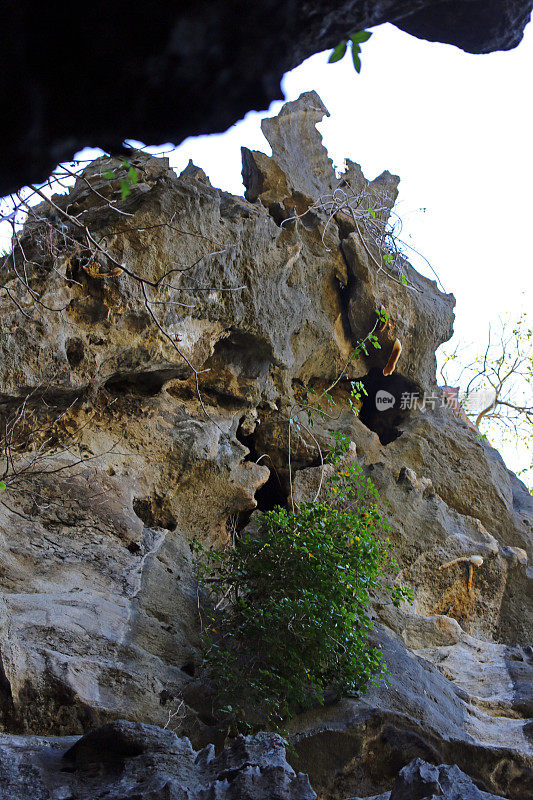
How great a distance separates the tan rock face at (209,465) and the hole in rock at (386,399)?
0.15ft

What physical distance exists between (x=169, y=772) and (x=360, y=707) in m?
2.17

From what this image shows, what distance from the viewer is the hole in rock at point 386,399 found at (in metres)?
9.92

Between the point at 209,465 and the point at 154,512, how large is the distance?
27.6 inches

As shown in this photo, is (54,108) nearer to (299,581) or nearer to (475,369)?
(299,581)

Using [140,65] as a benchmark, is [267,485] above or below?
above

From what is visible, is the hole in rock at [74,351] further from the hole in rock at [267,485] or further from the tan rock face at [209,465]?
the hole in rock at [267,485]

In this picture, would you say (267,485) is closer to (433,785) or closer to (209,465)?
(209,465)

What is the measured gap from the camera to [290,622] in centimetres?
496

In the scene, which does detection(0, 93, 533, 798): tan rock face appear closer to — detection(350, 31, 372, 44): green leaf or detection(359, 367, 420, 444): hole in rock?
detection(359, 367, 420, 444): hole in rock

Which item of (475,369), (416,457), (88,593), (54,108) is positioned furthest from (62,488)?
(475,369)

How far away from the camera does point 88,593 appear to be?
4863 mm

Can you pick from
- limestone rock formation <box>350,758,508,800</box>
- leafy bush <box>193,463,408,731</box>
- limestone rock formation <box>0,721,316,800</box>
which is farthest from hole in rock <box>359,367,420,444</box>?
limestone rock formation <box>0,721,316,800</box>

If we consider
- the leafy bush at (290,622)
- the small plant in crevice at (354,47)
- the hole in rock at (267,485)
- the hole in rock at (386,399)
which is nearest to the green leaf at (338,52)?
the small plant in crevice at (354,47)

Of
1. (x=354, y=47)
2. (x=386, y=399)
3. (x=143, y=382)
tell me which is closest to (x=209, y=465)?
(x=143, y=382)
